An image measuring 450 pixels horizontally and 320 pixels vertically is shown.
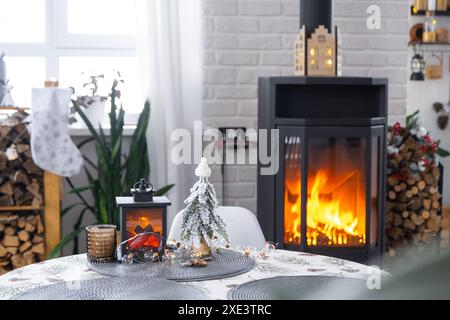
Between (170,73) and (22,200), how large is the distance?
3.50 ft

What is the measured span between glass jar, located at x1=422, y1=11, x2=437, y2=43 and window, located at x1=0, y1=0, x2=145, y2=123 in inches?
90.8

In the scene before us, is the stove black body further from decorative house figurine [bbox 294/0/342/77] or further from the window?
A: the window

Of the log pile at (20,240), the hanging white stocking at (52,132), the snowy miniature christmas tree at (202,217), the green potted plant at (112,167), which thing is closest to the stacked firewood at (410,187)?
the green potted plant at (112,167)

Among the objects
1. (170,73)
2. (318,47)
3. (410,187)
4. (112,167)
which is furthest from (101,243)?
(410,187)

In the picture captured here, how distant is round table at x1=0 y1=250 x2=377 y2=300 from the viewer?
1.60 meters

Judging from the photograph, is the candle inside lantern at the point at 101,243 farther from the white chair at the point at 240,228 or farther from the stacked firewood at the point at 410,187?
the stacked firewood at the point at 410,187

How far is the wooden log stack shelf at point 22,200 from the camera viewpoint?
3.48 meters

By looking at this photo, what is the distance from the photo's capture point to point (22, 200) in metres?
3.50

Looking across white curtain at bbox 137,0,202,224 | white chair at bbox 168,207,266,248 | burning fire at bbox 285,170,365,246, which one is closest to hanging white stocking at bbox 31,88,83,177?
white curtain at bbox 137,0,202,224

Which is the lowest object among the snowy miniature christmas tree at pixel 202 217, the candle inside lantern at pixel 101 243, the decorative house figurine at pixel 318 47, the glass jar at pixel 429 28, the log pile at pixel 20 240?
the log pile at pixel 20 240

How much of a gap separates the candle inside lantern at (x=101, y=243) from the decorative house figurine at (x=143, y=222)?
0.11ft

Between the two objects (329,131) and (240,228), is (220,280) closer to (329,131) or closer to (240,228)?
(240,228)

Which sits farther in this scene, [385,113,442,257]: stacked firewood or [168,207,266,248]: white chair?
[385,113,442,257]: stacked firewood
